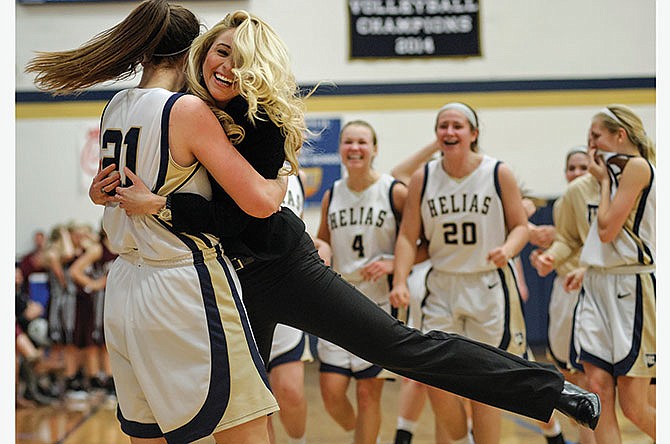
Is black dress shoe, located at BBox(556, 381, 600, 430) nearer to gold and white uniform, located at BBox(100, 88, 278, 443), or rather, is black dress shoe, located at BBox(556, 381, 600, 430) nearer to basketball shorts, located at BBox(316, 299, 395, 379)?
gold and white uniform, located at BBox(100, 88, 278, 443)

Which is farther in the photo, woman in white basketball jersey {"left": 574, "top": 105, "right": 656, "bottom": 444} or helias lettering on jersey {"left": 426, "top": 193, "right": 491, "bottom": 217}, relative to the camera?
helias lettering on jersey {"left": 426, "top": 193, "right": 491, "bottom": 217}

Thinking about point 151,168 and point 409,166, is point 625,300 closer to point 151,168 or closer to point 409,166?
point 409,166

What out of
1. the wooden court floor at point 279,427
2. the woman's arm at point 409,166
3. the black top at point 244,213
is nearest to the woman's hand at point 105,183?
the black top at point 244,213

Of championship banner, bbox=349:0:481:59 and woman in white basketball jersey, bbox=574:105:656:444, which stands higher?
championship banner, bbox=349:0:481:59

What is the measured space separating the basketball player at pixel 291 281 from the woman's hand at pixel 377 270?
5.58 feet

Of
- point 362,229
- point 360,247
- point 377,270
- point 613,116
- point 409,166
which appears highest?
point 613,116

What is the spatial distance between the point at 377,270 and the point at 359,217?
0.40 meters

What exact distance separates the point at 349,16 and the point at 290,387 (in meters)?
5.82

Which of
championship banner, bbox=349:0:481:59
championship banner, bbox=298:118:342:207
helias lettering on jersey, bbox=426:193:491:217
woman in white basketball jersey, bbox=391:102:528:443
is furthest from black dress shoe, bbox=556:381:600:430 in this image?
championship banner, bbox=349:0:481:59

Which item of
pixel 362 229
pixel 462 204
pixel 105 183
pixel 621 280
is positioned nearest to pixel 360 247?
pixel 362 229

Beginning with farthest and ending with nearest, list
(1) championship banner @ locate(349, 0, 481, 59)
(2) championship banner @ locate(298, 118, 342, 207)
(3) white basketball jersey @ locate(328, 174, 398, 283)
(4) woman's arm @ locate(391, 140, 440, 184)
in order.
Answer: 1. (2) championship banner @ locate(298, 118, 342, 207)
2. (1) championship banner @ locate(349, 0, 481, 59)
3. (4) woman's arm @ locate(391, 140, 440, 184)
4. (3) white basketball jersey @ locate(328, 174, 398, 283)

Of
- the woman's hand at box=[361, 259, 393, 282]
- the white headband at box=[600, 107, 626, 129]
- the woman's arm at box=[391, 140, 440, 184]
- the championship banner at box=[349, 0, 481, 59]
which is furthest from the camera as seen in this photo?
the championship banner at box=[349, 0, 481, 59]

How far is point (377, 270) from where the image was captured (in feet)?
14.3

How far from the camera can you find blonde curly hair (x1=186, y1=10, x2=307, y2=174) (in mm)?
2330
